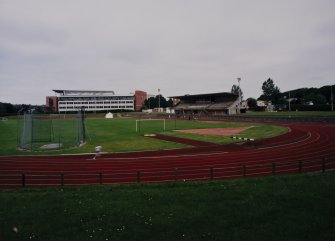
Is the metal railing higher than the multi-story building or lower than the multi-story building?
lower

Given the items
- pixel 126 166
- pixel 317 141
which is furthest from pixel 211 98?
pixel 126 166

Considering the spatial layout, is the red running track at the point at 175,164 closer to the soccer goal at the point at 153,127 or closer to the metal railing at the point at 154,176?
the metal railing at the point at 154,176

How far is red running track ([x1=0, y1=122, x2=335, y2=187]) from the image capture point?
20453 millimetres

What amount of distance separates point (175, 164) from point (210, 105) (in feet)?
325

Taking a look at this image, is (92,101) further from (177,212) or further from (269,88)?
(177,212)

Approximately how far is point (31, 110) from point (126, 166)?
17789 mm

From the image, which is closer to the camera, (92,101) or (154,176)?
(154,176)

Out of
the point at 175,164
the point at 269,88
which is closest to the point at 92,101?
the point at 269,88

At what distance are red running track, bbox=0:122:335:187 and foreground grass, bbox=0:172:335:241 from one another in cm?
295

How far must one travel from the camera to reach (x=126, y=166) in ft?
80.5

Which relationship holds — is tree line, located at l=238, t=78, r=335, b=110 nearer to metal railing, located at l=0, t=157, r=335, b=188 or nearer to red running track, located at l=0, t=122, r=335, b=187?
red running track, located at l=0, t=122, r=335, b=187

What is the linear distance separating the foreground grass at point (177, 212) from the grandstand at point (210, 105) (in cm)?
9389

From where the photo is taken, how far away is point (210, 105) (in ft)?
401

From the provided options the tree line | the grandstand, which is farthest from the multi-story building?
the tree line
